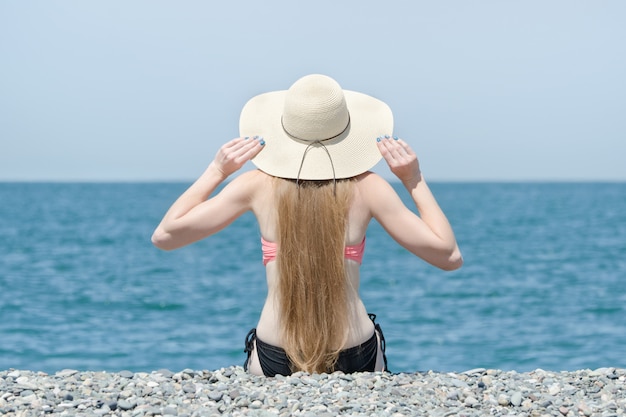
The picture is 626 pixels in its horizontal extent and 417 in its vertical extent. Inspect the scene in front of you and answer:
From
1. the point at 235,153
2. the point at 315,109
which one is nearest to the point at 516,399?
the point at 315,109

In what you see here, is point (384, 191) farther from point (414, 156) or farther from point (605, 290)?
point (605, 290)

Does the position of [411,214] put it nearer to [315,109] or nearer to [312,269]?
[312,269]

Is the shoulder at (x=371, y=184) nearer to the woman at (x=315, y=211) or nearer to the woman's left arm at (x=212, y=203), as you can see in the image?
the woman at (x=315, y=211)

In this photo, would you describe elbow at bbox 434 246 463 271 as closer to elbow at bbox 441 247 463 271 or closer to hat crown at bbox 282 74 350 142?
elbow at bbox 441 247 463 271

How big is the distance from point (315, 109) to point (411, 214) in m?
0.69

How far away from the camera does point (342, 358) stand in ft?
13.2

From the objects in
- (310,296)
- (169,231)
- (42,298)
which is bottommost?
(42,298)

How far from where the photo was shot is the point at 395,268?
77.5 feet

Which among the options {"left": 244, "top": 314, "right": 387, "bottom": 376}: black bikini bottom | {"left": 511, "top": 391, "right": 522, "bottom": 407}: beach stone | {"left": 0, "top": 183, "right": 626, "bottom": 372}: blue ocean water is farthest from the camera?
{"left": 0, "top": 183, "right": 626, "bottom": 372}: blue ocean water

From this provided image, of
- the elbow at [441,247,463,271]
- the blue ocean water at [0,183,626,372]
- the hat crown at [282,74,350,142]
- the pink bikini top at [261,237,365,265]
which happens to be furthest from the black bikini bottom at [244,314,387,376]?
the blue ocean water at [0,183,626,372]

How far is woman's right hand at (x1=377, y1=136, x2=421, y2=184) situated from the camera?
3.91 meters

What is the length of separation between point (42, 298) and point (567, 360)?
11.1m

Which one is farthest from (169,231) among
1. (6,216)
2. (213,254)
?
(6,216)

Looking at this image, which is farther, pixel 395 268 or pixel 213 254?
pixel 213 254
